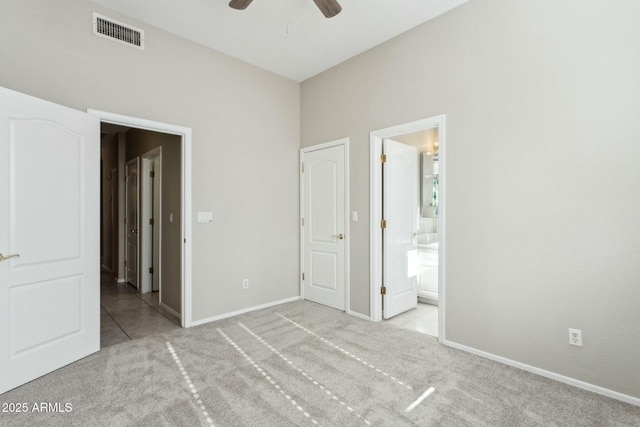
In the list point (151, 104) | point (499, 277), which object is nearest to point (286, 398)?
point (499, 277)

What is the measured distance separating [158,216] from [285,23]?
121 inches

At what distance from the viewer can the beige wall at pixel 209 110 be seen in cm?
250

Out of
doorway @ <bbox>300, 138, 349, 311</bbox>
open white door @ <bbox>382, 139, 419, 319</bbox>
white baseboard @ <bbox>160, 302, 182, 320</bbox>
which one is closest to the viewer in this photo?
open white door @ <bbox>382, 139, 419, 319</bbox>

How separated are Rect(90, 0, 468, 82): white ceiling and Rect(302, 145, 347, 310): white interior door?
116 centimetres

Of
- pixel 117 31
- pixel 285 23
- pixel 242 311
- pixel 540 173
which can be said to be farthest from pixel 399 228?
pixel 117 31

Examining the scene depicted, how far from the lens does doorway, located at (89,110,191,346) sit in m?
3.31

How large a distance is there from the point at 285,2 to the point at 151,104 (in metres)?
1.61

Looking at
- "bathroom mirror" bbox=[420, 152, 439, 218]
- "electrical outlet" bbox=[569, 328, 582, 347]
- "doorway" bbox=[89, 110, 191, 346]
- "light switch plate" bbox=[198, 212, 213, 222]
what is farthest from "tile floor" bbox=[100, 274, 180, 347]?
"bathroom mirror" bbox=[420, 152, 439, 218]

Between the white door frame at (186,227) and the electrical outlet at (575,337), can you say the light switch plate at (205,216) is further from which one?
the electrical outlet at (575,337)

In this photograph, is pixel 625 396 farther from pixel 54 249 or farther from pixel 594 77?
pixel 54 249

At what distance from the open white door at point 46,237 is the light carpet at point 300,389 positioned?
0.83 ft

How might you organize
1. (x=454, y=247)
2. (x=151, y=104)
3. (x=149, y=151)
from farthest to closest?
1. (x=149, y=151)
2. (x=151, y=104)
3. (x=454, y=247)

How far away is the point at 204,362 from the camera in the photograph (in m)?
2.53

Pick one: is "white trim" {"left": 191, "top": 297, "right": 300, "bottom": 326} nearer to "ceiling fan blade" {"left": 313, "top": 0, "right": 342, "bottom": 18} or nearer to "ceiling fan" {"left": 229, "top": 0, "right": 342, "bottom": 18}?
"ceiling fan" {"left": 229, "top": 0, "right": 342, "bottom": 18}
